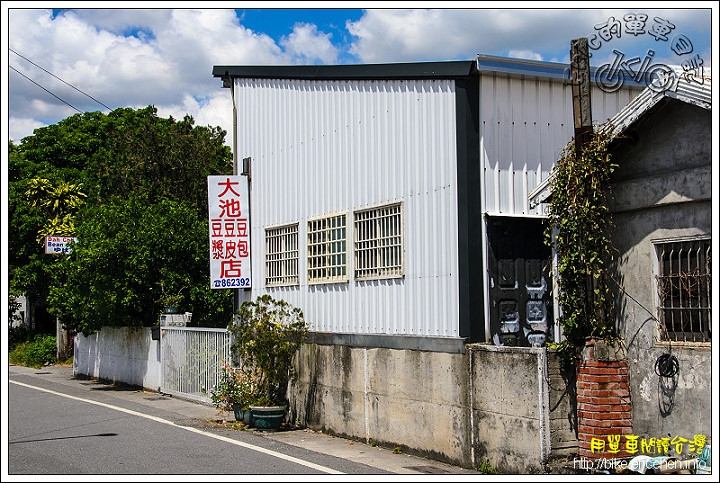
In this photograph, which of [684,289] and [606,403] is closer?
[684,289]

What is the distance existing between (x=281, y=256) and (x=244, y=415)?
125 inches

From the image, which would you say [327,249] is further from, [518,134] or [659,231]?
[659,231]

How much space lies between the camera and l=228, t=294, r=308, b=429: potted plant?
46.3 feet

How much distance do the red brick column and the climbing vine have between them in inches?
10.9

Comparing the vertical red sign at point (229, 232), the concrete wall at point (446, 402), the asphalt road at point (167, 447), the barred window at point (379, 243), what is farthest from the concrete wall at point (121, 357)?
the barred window at point (379, 243)

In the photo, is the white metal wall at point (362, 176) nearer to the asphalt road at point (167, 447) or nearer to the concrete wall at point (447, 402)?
the concrete wall at point (447, 402)

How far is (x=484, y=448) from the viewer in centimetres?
998

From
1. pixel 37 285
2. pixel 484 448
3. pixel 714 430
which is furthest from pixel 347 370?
pixel 37 285

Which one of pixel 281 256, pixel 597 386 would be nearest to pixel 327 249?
pixel 281 256

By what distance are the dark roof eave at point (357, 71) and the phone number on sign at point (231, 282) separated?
4.24m

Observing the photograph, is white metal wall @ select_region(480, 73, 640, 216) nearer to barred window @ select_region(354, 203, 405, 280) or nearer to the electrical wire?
barred window @ select_region(354, 203, 405, 280)

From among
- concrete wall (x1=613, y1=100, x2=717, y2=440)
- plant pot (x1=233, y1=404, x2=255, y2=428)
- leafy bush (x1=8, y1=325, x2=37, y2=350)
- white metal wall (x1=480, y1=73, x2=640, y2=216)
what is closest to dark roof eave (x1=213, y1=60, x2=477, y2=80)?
white metal wall (x1=480, y1=73, x2=640, y2=216)

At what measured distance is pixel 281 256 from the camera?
15727mm

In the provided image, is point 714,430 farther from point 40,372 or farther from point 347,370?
point 40,372
